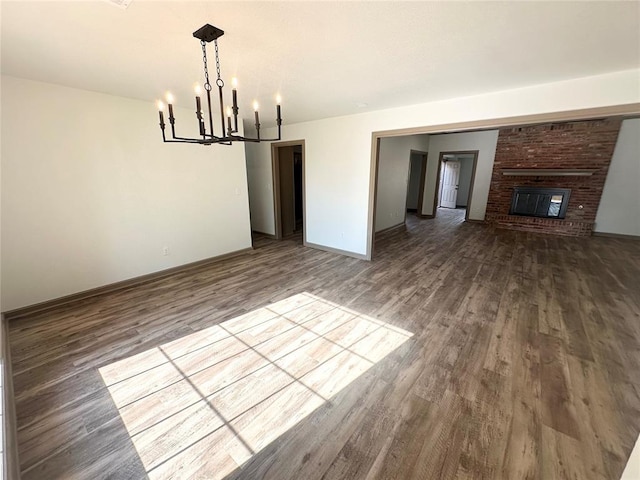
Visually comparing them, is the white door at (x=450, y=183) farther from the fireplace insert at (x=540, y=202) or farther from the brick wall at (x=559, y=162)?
the fireplace insert at (x=540, y=202)

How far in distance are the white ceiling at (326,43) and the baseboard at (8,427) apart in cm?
245

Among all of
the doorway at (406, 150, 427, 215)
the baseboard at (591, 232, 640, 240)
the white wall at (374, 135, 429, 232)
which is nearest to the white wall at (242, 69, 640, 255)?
the white wall at (374, 135, 429, 232)

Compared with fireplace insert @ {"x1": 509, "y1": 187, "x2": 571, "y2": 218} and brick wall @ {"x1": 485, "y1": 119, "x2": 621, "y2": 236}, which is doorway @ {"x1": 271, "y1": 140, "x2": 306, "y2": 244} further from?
fireplace insert @ {"x1": 509, "y1": 187, "x2": 571, "y2": 218}

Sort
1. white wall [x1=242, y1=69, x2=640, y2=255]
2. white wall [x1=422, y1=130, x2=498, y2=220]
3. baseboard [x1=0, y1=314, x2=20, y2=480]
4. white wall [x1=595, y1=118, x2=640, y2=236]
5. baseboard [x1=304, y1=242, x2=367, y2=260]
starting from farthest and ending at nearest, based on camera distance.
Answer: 1. white wall [x1=422, y1=130, x2=498, y2=220]
2. white wall [x1=595, y1=118, x2=640, y2=236]
3. baseboard [x1=304, y1=242, x2=367, y2=260]
4. white wall [x1=242, y1=69, x2=640, y2=255]
5. baseboard [x1=0, y1=314, x2=20, y2=480]

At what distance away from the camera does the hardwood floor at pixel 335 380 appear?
1411mm

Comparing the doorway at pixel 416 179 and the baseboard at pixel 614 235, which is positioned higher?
the doorway at pixel 416 179

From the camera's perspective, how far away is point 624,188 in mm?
5602

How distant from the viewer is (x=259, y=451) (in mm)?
1451

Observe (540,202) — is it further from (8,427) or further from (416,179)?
(8,427)

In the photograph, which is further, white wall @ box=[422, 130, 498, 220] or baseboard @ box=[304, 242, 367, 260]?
white wall @ box=[422, 130, 498, 220]

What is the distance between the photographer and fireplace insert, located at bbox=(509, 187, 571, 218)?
619 cm

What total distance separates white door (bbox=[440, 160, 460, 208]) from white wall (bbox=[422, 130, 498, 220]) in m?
2.46

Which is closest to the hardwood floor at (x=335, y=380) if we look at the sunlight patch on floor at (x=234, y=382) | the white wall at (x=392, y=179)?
the sunlight patch on floor at (x=234, y=382)

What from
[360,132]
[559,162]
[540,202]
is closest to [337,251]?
[360,132]
